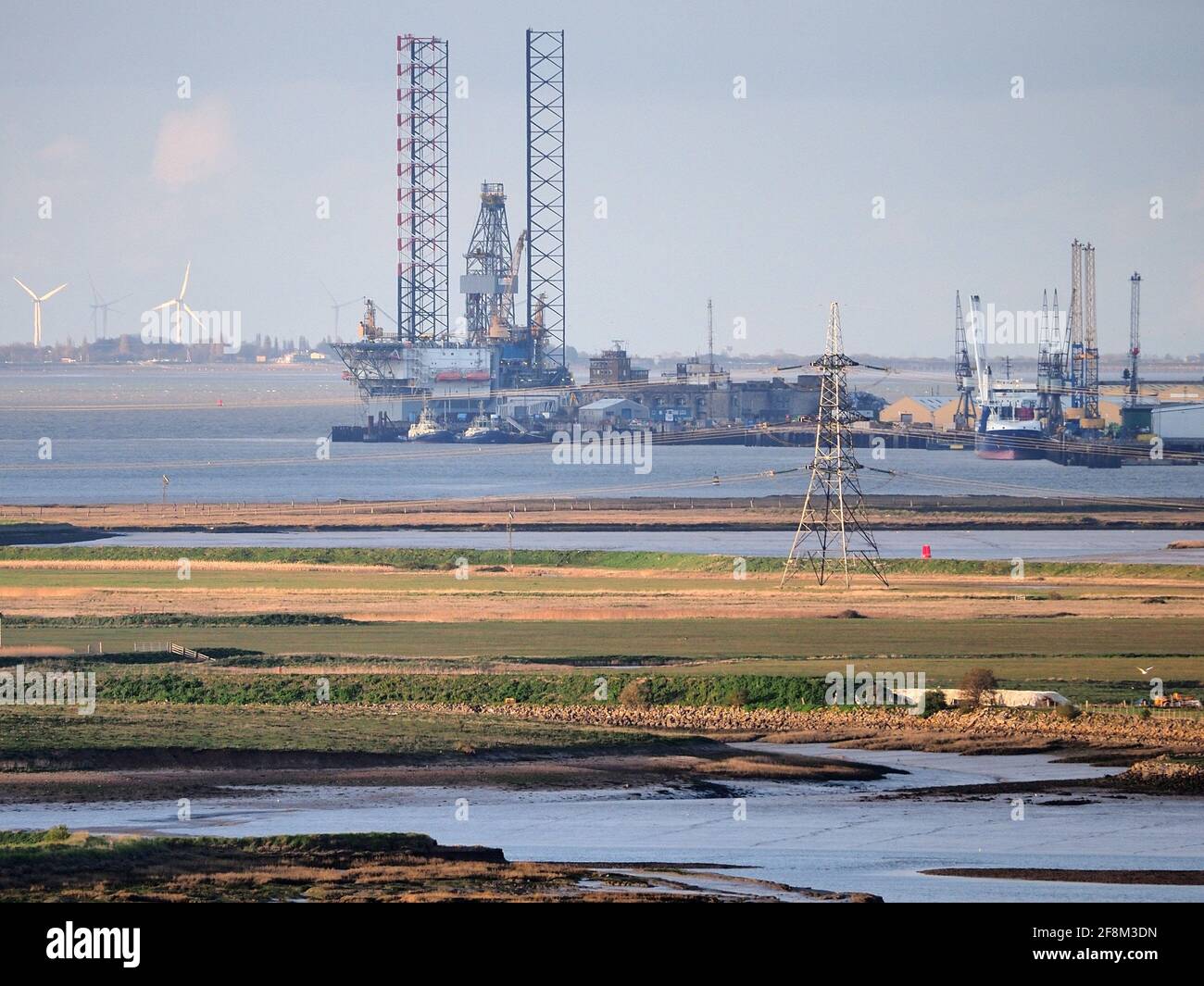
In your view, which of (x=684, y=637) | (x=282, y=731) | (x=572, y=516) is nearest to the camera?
(x=282, y=731)

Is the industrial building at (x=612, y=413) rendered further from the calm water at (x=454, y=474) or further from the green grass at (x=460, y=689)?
the green grass at (x=460, y=689)

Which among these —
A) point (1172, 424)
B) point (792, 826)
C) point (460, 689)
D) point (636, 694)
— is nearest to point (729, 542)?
point (460, 689)

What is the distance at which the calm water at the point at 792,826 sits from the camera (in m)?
23.8

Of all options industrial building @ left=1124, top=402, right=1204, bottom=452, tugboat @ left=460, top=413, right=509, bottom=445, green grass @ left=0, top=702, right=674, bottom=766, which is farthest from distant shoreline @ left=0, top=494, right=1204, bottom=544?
tugboat @ left=460, top=413, right=509, bottom=445

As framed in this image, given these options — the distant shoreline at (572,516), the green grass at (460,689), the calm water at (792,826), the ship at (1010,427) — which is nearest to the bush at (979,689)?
the green grass at (460,689)

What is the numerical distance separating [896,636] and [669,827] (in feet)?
67.3

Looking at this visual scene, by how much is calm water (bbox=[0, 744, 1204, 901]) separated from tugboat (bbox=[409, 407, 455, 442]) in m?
149

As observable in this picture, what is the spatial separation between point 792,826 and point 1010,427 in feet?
448

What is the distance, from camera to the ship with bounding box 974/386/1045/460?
15650 cm

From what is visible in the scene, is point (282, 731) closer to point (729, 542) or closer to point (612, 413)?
point (729, 542)

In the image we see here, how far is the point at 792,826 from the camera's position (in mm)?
26969

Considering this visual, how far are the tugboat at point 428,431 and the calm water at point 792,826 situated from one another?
14901cm

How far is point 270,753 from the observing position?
31.2 m
